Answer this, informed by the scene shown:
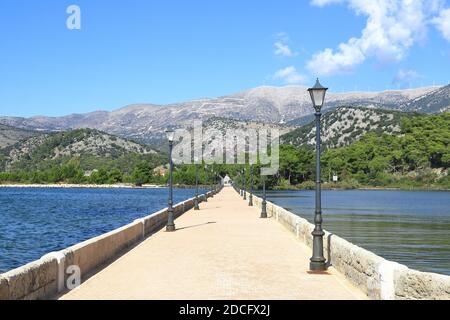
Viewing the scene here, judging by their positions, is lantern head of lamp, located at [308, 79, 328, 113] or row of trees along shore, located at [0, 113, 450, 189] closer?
lantern head of lamp, located at [308, 79, 328, 113]

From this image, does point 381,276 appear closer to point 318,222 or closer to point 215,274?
point 215,274

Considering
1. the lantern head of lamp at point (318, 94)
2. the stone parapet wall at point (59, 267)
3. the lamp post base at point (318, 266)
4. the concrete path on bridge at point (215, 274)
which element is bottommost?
the concrete path on bridge at point (215, 274)

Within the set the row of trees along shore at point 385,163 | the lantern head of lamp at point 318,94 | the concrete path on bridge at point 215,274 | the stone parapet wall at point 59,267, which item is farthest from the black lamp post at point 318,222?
the row of trees along shore at point 385,163

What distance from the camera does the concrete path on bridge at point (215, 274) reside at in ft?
32.9

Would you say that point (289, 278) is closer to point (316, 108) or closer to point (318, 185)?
point (318, 185)

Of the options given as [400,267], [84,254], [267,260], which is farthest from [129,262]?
[400,267]

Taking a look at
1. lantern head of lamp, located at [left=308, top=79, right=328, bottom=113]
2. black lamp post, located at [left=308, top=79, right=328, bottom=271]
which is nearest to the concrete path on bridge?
black lamp post, located at [left=308, top=79, right=328, bottom=271]

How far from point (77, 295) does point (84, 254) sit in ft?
7.18

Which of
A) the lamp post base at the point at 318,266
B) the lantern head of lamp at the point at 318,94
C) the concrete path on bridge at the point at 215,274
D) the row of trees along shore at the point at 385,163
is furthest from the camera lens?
the row of trees along shore at the point at 385,163

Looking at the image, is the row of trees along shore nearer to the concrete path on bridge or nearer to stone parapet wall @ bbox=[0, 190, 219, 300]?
the concrete path on bridge

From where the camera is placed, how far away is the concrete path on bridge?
10.0 m

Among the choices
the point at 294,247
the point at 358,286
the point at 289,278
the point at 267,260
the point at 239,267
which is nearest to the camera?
the point at 358,286

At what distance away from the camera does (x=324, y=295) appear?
33.1 ft

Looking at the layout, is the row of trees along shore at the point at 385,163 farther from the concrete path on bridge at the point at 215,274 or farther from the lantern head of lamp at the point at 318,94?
the lantern head of lamp at the point at 318,94
